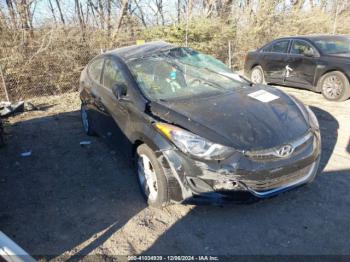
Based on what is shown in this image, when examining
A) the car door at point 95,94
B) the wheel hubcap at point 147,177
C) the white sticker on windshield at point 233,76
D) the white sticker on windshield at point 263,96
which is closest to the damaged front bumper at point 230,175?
the wheel hubcap at point 147,177

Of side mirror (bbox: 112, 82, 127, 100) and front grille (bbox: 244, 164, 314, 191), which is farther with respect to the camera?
side mirror (bbox: 112, 82, 127, 100)

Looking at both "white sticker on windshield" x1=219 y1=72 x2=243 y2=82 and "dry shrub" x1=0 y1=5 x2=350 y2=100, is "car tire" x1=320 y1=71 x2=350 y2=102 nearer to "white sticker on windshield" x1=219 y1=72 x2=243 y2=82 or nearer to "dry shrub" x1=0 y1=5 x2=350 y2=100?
"white sticker on windshield" x1=219 y1=72 x2=243 y2=82

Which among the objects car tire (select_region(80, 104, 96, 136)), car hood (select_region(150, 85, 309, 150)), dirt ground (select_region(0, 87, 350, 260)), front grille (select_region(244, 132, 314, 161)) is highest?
car hood (select_region(150, 85, 309, 150))

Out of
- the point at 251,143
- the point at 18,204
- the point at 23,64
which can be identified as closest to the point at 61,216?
the point at 18,204

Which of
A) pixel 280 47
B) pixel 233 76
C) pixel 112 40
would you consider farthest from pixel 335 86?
pixel 112 40

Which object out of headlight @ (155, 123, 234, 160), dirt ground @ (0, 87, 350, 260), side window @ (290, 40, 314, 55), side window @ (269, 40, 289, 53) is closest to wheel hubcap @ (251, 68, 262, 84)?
side window @ (269, 40, 289, 53)

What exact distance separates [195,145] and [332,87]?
5363 millimetres

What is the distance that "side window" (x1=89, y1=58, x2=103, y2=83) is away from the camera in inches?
202

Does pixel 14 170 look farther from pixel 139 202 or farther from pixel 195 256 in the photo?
pixel 195 256

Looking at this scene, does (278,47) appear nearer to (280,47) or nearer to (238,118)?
(280,47)

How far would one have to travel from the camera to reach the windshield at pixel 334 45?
7469 millimetres

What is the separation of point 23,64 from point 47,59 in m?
0.65

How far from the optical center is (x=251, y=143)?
305 cm

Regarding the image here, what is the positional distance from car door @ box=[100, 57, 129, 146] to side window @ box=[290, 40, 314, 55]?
16.7 feet
